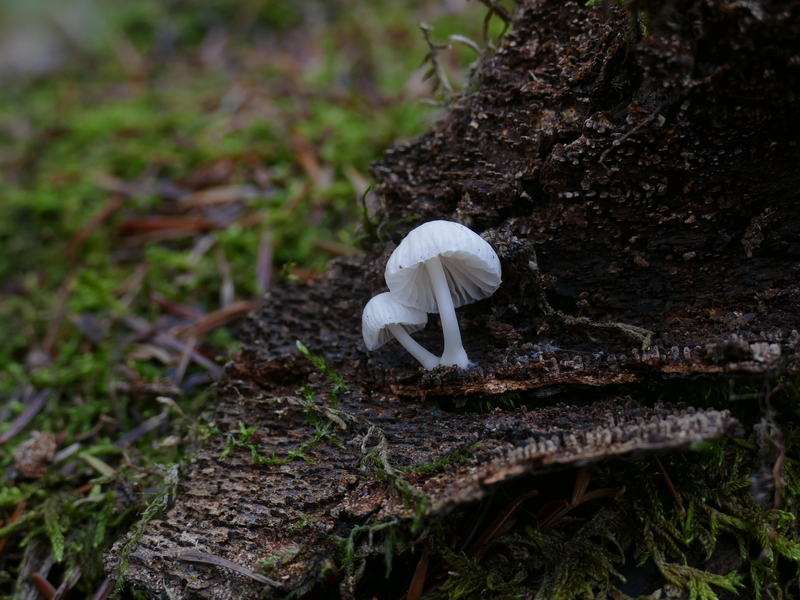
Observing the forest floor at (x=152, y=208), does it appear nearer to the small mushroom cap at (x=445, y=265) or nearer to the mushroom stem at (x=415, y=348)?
the small mushroom cap at (x=445, y=265)

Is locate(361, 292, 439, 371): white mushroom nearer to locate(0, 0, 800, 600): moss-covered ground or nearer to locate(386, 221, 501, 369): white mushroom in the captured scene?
locate(386, 221, 501, 369): white mushroom

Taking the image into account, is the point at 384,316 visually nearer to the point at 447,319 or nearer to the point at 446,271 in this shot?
the point at 447,319

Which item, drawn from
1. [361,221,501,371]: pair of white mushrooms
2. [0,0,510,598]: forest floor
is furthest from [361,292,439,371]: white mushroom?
[0,0,510,598]: forest floor

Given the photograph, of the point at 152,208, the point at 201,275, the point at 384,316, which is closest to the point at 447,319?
the point at 384,316

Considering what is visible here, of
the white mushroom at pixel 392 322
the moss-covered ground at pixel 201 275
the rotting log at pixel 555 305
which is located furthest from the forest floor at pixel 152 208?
the white mushroom at pixel 392 322

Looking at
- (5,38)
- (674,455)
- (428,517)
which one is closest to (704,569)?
(674,455)

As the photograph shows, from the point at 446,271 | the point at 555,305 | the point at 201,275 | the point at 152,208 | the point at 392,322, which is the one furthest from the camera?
the point at 152,208

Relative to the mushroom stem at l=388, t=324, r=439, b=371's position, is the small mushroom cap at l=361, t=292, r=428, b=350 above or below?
above
